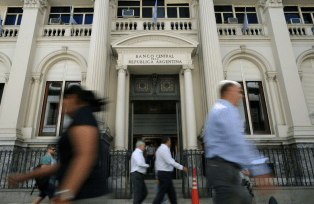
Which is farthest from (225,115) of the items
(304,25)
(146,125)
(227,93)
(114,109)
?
(146,125)

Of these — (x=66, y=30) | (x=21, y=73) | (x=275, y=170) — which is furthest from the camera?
(x=66, y=30)

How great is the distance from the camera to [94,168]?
1924 mm

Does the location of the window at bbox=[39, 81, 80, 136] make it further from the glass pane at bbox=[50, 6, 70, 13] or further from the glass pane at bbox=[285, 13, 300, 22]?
the glass pane at bbox=[285, 13, 300, 22]

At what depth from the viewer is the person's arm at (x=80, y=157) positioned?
1.78 m

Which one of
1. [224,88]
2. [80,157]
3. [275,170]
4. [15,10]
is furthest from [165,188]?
[15,10]

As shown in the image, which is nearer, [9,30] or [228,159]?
[228,159]

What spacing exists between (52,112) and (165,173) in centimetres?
829

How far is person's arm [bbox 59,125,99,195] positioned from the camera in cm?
178

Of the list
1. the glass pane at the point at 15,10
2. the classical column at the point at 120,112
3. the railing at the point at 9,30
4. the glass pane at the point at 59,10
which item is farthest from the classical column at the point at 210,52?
the glass pane at the point at 15,10

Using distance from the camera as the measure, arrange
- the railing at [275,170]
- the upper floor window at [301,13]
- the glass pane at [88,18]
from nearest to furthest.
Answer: the railing at [275,170]
the glass pane at [88,18]
the upper floor window at [301,13]

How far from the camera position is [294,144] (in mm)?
9102

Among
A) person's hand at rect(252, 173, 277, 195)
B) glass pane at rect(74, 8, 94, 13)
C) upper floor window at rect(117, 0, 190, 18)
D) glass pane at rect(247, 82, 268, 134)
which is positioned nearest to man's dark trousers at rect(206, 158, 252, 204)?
person's hand at rect(252, 173, 277, 195)

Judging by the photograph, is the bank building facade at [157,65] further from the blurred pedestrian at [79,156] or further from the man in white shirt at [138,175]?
the blurred pedestrian at [79,156]

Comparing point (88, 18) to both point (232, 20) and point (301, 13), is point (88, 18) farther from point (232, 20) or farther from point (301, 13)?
point (301, 13)
